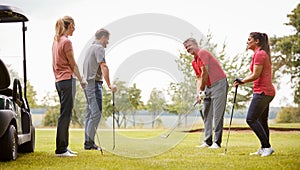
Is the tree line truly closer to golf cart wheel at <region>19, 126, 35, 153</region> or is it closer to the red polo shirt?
the red polo shirt

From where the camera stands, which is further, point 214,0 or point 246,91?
point 246,91

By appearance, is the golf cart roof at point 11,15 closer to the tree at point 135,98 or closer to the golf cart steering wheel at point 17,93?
the golf cart steering wheel at point 17,93

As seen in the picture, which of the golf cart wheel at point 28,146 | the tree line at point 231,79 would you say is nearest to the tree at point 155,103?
the tree line at point 231,79

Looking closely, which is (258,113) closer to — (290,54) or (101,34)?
(101,34)

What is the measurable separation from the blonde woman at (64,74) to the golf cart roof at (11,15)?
0.30m

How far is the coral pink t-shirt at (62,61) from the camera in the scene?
133 inches

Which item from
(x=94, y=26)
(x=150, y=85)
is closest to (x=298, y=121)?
(x=150, y=85)

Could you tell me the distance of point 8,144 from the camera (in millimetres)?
2973

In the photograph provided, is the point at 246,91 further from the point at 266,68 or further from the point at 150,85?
the point at 266,68

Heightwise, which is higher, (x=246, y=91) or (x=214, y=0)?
(x=214, y=0)

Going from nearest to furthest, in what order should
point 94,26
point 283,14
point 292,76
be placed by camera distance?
point 94,26 → point 283,14 → point 292,76

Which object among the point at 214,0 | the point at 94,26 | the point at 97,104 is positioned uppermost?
the point at 214,0

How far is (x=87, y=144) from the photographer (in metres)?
3.99

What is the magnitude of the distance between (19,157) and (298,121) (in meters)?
8.11
